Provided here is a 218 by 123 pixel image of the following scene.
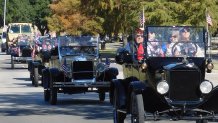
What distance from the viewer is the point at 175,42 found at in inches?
525

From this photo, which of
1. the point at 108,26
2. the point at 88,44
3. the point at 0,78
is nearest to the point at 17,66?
the point at 0,78

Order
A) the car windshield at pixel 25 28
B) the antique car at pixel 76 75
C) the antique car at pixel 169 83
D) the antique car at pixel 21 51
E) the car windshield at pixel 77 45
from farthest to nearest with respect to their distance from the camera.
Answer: the car windshield at pixel 25 28 → the antique car at pixel 21 51 → the car windshield at pixel 77 45 → the antique car at pixel 76 75 → the antique car at pixel 169 83

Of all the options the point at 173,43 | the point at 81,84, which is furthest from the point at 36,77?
the point at 173,43

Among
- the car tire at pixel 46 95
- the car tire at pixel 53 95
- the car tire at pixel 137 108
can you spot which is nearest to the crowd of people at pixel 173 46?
the car tire at pixel 137 108

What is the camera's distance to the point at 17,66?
4412 cm

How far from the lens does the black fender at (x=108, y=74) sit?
20234 mm

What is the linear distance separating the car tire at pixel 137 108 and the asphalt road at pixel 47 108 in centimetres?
339

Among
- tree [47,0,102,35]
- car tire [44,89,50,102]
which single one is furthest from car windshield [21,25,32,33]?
car tire [44,89,50,102]

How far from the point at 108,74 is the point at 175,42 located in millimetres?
7222

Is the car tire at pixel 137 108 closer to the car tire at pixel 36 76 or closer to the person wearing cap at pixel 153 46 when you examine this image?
the person wearing cap at pixel 153 46

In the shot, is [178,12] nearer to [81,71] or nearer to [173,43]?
[81,71]

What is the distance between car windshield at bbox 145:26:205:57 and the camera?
43.2 feet

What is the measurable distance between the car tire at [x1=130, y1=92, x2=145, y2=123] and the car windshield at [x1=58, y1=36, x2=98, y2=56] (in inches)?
375

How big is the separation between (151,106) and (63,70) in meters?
8.47
